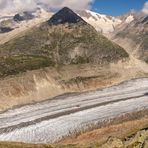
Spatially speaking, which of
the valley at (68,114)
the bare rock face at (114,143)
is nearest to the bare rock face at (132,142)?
the bare rock face at (114,143)

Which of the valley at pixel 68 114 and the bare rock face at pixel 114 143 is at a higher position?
the bare rock face at pixel 114 143

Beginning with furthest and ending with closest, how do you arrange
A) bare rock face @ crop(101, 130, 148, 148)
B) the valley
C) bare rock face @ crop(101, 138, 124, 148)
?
the valley
bare rock face @ crop(101, 138, 124, 148)
bare rock face @ crop(101, 130, 148, 148)

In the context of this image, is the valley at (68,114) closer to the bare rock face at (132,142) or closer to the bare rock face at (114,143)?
the bare rock face at (114,143)

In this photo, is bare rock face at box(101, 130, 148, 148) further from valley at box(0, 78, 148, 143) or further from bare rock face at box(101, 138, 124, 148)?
valley at box(0, 78, 148, 143)

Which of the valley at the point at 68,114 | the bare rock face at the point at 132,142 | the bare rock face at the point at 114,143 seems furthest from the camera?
the valley at the point at 68,114

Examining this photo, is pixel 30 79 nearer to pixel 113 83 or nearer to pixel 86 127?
pixel 113 83

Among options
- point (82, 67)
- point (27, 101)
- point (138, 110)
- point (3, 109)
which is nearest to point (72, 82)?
point (82, 67)

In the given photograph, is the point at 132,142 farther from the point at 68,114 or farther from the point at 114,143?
the point at 68,114

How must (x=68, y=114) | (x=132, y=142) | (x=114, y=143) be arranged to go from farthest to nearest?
(x=68, y=114), (x=114, y=143), (x=132, y=142)

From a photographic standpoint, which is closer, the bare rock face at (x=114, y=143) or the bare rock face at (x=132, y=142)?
the bare rock face at (x=132, y=142)

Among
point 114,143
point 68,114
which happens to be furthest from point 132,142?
point 68,114

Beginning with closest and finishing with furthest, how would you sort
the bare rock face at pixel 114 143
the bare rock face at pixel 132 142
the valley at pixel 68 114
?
the bare rock face at pixel 132 142, the bare rock face at pixel 114 143, the valley at pixel 68 114

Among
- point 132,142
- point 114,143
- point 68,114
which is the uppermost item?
point 132,142

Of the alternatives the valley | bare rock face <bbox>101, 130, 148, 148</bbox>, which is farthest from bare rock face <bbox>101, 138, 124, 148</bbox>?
the valley
